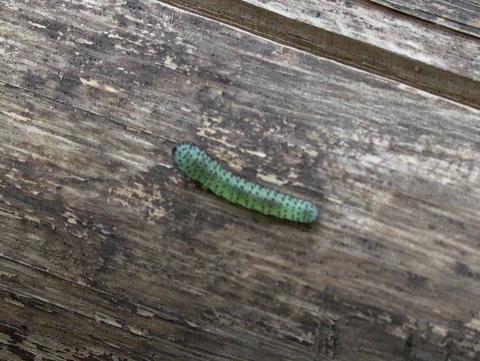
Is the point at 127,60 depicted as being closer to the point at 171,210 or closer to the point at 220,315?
the point at 171,210

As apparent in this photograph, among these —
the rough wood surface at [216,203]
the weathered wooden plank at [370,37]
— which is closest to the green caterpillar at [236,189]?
the rough wood surface at [216,203]

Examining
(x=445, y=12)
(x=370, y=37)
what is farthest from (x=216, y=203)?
(x=445, y=12)

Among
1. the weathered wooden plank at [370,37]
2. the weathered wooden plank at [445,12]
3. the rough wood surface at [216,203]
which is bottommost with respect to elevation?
the rough wood surface at [216,203]

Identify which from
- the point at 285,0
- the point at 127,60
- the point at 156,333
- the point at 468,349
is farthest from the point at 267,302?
the point at 285,0

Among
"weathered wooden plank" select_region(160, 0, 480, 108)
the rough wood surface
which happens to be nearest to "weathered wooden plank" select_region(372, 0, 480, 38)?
"weathered wooden plank" select_region(160, 0, 480, 108)

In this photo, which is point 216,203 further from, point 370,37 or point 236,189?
point 370,37

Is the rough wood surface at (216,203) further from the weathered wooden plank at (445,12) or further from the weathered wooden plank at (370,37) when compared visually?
the weathered wooden plank at (445,12)

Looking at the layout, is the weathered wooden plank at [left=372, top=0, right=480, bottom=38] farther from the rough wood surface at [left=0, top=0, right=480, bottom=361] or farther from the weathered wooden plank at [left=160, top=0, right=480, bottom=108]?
the rough wood surface at [left=0, top=0, right=480, bottom=361]
